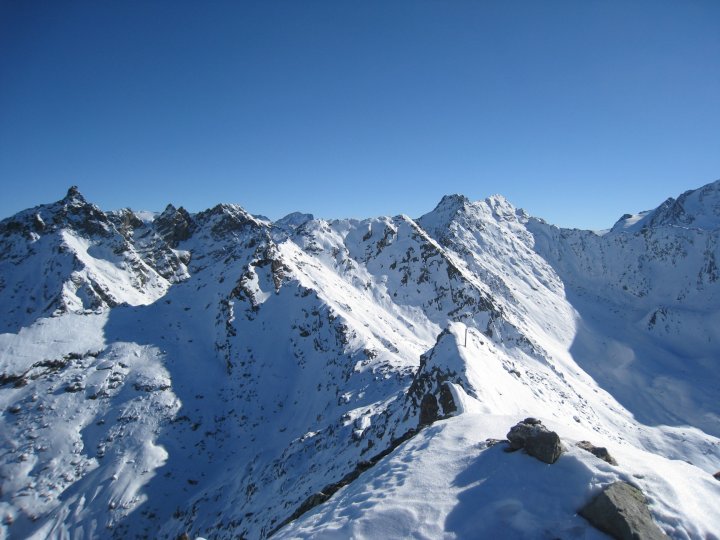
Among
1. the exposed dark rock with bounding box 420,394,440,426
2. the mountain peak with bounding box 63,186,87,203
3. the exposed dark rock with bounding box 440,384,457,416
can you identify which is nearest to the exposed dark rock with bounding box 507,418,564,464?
the exposed dark rock with bounding box 440,384,457,416

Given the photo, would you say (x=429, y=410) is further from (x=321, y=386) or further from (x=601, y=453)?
(x=321, y=386)

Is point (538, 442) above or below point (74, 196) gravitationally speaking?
below

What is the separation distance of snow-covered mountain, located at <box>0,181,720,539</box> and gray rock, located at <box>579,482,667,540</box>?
1.01 ft

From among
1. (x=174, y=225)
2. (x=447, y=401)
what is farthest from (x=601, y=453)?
(x=174, y=225)

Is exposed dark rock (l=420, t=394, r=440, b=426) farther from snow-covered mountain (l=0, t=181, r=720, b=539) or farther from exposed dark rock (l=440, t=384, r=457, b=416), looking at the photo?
exposed dark rock (l=440, t=384, r=457, b=416)

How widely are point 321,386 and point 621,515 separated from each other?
45.5 meters

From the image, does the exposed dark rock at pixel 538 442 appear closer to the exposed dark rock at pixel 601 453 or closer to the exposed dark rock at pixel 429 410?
the exposed dark rock at pixel 601 453

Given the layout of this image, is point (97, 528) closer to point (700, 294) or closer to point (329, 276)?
point (329, 276)

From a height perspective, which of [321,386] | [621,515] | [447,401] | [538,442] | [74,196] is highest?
[74,196]

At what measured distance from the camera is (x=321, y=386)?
168ft

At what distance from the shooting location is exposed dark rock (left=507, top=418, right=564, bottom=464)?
34.4 feet

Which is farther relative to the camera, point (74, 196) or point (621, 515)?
point (74, 196)

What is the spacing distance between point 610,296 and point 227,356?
13967 cm

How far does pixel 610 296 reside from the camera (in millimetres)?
141125
